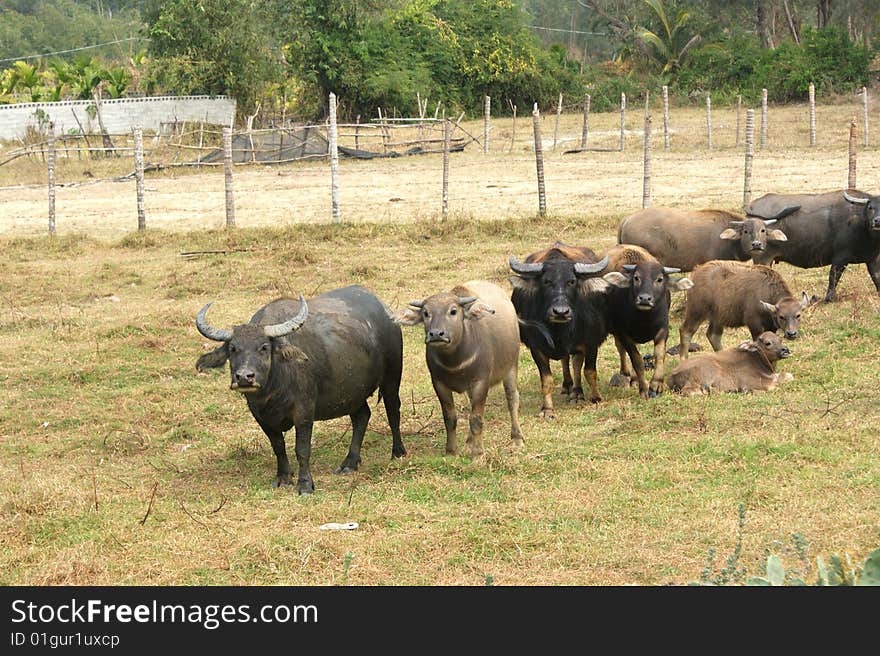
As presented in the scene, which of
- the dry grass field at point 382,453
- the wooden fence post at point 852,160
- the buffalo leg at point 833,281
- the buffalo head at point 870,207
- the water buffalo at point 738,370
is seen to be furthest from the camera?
the wooden fence post at point 852,160

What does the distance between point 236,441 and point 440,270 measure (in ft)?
20.4

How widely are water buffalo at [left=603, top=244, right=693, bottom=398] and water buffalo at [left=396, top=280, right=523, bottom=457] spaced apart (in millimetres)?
1571

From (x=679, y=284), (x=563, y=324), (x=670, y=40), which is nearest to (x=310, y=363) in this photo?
(x=563, y=324)

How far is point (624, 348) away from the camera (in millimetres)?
9656

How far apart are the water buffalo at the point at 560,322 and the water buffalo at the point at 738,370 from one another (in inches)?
28.7

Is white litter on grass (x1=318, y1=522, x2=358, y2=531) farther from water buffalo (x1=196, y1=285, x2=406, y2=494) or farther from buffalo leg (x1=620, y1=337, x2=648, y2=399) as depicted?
buffalo leg (x1=620, y1=337, x2=648, y2=399)

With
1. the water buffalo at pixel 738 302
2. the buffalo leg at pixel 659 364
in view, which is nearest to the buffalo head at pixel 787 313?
the water buffalo at pixel 738 302

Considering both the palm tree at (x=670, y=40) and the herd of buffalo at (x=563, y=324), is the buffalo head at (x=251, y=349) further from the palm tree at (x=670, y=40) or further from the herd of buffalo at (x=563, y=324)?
the palm tree at (x=670, y=40)

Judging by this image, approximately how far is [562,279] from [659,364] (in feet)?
3.88

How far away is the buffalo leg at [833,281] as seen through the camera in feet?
38.3

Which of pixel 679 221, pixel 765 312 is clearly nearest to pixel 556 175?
pixel 679 221

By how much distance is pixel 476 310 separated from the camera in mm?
7531

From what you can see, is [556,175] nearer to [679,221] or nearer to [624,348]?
[679,221]

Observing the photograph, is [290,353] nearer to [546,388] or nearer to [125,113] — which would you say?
[546,388]
